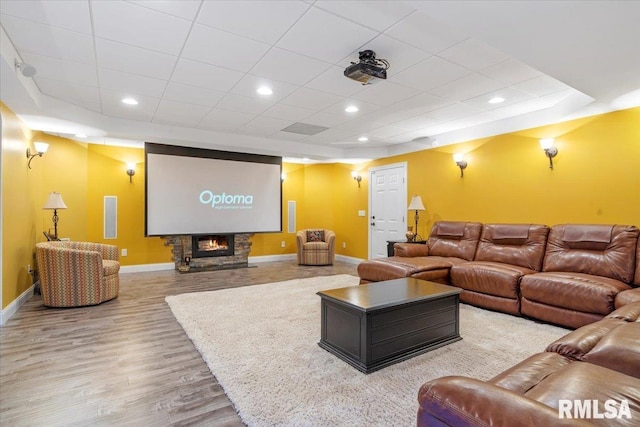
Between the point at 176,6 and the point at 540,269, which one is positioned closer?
the point at 176,6

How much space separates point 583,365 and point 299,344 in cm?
210

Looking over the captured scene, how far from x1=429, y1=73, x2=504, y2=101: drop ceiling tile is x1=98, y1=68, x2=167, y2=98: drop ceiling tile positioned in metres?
3.09

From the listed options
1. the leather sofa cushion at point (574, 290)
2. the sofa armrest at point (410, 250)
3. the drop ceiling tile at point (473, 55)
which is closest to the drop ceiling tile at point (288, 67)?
the drop ceiling tile at point (473, 55)

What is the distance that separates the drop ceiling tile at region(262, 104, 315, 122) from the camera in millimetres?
4383

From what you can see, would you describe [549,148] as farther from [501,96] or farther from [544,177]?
[501,96]

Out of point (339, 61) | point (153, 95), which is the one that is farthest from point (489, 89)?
point (153, 95)

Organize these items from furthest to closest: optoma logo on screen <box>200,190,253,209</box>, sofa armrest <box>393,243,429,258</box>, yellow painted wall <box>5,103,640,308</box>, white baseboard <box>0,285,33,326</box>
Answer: optoma logo on screen <box>200,190,253,209</box>
sofa armrest <box>393,243,429,258</box>
yellow painted wall <box>5,103,640,308</box>
white baseboard <box>0,285,33,326</box>

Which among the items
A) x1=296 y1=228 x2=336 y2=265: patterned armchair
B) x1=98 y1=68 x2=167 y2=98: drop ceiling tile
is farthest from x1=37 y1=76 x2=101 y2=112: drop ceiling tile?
x1=296 y1=228 x2=336 y2=265: patterned armchair

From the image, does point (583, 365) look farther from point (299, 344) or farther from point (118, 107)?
point (118, 107)

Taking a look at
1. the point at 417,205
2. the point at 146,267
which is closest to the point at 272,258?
the point at 146,267

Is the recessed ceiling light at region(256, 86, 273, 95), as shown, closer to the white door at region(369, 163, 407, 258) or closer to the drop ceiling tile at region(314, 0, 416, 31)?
the drop ceiling tile at region(314, 0, 416, 31)

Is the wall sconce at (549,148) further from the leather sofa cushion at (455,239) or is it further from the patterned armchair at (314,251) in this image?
the patterned armchair at (314,251)

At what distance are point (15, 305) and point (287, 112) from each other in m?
4.12

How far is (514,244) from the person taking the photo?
4348 millimetres
